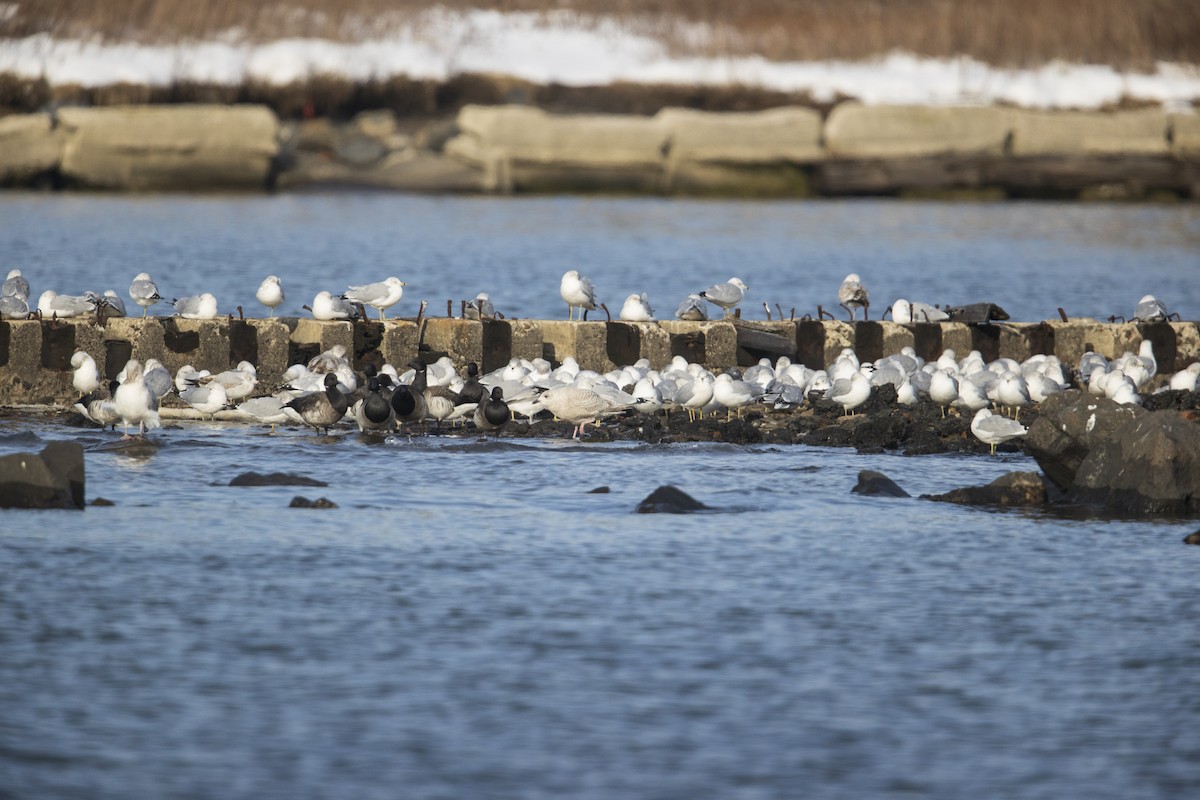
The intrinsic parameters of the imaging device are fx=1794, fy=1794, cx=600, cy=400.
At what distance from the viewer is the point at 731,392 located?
51.8ft

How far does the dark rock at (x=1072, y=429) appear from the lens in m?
12.6

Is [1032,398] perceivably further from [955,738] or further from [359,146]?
[359,146]

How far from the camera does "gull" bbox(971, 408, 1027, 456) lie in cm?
1485

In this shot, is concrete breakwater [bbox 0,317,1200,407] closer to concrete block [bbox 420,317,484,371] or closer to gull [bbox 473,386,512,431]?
concrete block [bbox 420,317,484,371]

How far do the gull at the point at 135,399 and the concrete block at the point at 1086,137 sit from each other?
44.3 metres

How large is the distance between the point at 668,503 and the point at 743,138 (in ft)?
143

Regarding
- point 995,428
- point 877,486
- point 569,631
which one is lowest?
point 569,631

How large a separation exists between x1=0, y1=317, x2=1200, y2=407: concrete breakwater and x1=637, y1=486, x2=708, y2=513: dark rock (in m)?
6.13

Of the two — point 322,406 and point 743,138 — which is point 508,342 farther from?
point 743,138

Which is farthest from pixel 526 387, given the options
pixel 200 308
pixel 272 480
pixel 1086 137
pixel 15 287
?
pixel 1086 137

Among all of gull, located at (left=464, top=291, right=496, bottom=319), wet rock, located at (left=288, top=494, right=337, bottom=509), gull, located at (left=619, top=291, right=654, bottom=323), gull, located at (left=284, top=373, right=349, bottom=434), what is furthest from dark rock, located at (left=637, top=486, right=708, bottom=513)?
gull, located at (left=619, top=291, right=654, bottom=323)

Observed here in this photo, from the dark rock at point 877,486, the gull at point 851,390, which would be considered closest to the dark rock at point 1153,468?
the dark rock at point 877,486

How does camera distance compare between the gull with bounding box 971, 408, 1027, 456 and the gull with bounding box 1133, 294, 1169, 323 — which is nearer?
the gull with bounding box 971, 408, 1027, 456

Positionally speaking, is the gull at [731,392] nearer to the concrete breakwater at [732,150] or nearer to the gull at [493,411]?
the gull at [493,411]
